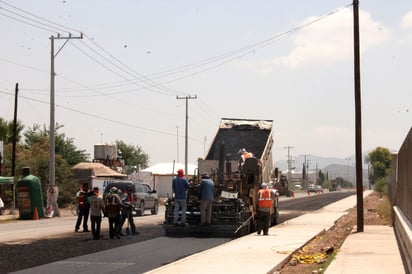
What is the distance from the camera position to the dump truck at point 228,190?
71.8 ft

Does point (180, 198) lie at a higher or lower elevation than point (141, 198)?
higher

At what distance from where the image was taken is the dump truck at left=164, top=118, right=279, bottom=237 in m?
21.9

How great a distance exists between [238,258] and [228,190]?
24.3 feet

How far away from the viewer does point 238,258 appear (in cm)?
1536

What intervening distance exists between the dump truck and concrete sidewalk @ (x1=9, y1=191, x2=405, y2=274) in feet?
3.18

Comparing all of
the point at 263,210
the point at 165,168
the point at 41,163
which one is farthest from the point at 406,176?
the point at 165,168

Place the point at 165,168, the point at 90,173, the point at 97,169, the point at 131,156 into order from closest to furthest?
the point at 90,173
the point at 97,169
the point at 165,168
the point at 131,156

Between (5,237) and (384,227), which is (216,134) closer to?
(384,227)

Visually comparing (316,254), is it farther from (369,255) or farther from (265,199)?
(265,199)

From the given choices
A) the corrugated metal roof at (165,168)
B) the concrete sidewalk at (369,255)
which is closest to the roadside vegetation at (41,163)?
the corrugated metal roof at (165,168)

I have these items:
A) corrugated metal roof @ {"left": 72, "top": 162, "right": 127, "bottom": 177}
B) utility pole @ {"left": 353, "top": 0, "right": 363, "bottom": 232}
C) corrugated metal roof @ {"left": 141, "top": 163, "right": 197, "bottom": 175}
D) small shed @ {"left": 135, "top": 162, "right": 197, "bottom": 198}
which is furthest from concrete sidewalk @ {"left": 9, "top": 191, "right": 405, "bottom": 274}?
corrugated metal roof @ {"left": 141, "top": 163, "right": 197, "bottom": 175}

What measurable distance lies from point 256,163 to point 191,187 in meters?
2.29

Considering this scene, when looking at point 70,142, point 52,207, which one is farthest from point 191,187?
point 70,142

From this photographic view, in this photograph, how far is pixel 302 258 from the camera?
16094 mm
